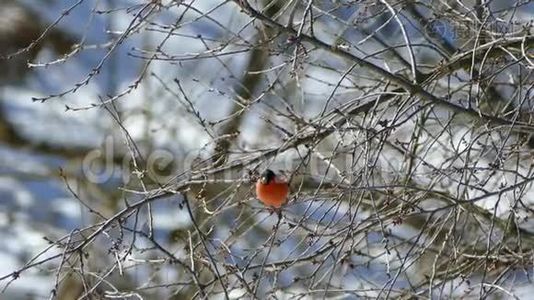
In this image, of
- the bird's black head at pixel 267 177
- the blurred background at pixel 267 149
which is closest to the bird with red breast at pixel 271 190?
the bird's black head at pixel 267 177

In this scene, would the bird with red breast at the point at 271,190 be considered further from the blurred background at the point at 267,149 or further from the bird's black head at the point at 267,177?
the blurred background at the point at 267,149

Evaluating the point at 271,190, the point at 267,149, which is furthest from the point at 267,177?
the point at 267,149

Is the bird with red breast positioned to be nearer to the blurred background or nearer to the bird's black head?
the bird's black head

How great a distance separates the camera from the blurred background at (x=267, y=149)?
2570 mm

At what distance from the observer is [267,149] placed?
9.46 ft

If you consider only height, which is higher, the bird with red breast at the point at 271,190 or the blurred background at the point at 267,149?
the blurred background at the point at 267,149

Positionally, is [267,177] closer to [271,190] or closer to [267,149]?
[271,190]

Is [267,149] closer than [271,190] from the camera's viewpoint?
No

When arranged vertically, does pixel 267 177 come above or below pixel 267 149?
below

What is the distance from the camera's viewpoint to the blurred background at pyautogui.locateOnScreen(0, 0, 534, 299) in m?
2.57

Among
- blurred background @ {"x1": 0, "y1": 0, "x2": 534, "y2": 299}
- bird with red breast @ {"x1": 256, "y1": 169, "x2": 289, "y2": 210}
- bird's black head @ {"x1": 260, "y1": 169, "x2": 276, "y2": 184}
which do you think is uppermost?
blurred background @ {"x1": 0, "y1": 0, "x2": 534, "y2": 299}

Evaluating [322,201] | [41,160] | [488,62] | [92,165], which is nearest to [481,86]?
[488,62]

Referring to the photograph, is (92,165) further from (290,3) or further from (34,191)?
(290,3)

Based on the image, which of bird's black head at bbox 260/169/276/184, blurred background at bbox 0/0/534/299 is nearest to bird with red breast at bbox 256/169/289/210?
bird's black head at bbox 260/169/276/184
